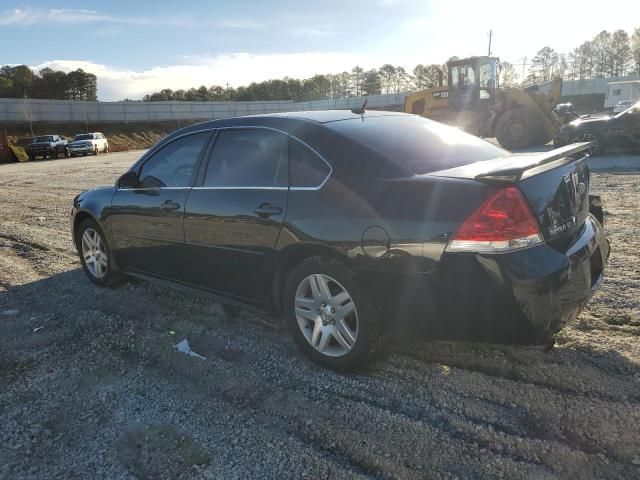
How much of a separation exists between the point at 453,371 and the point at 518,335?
2.00 ft

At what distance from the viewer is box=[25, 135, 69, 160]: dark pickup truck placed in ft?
110

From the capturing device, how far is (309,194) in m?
3.24

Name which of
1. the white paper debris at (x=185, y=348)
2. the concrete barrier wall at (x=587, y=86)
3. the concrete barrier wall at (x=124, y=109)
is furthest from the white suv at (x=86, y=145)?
the concrete barrier wall at (x=587, y=86)

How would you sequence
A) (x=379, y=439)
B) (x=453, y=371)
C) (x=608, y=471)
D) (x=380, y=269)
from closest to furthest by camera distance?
1. (x=608, y=471)
2. (x=379, y=439)
3. (x=380, y=269)
4. (x=453, y=371)

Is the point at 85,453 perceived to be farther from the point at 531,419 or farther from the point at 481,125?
the point at 481,125

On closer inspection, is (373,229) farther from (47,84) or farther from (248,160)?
(47,84)

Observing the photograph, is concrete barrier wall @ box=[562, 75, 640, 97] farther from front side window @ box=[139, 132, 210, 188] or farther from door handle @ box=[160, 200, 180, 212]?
door handle @ box=[160, 200, 180, 212]

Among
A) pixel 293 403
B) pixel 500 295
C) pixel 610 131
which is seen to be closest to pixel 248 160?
pixel 293 403

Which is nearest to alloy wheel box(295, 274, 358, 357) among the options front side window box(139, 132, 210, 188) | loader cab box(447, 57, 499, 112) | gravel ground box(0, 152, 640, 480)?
gravel ground box(0, 152, 640, 480)

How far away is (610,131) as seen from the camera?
13.2 meters

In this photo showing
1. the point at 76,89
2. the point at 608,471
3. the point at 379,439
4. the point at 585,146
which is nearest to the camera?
the point at 608,471

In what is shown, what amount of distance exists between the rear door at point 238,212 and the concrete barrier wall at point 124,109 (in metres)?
40.4

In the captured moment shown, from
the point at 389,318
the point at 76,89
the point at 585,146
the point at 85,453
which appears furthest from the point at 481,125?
the point at 76,89

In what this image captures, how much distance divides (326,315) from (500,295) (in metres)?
1.07
